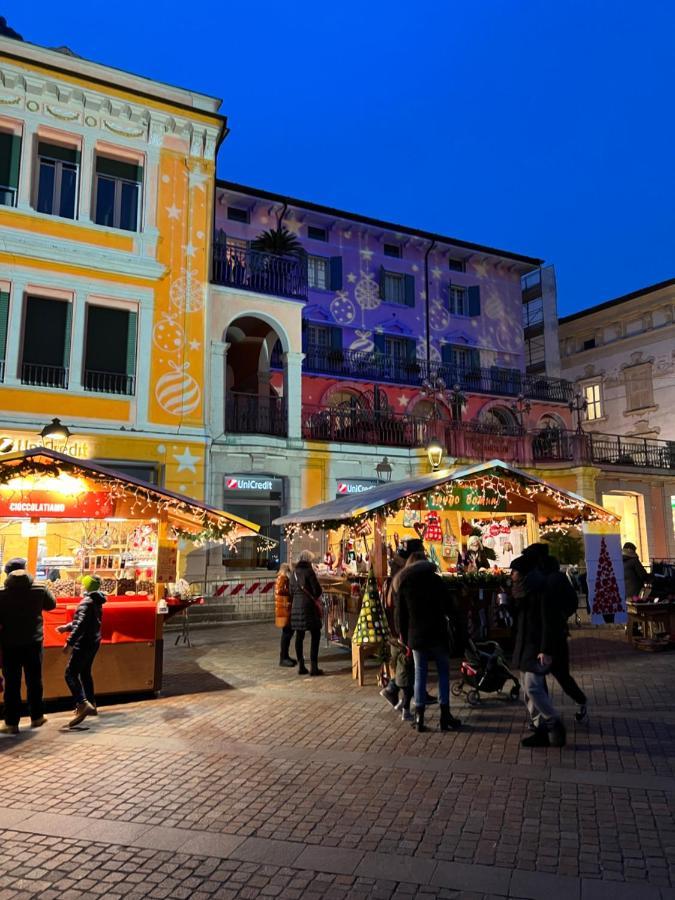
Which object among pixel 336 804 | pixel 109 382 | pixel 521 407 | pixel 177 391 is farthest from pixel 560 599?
pixel 521 407

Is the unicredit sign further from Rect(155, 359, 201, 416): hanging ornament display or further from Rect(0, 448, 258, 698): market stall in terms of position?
Rect(0, 448, 258, 698): market stall

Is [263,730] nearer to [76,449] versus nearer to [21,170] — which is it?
[76,449]

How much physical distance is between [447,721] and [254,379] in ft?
58.7

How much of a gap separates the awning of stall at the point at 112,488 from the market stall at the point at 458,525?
7.20 ft

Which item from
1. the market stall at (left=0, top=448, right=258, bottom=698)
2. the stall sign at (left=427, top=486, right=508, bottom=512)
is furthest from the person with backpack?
the market stall at (left=0, top=448, right=258, bottom=698)

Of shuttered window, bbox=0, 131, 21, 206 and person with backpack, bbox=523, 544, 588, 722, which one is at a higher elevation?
shuttered window, bbox=0, 131, 21, 206

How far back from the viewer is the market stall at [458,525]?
432 inches

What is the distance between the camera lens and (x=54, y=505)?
8.75 metres

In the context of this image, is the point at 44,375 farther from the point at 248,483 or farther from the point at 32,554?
the point at 32,554

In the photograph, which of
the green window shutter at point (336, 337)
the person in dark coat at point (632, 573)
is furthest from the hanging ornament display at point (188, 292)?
the person in dark coat at point (632, 573)

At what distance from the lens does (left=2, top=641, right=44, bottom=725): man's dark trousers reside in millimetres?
6945

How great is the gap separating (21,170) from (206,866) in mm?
17621

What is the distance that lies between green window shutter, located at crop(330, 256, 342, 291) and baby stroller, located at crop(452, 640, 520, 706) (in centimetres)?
2205

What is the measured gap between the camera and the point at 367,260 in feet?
95.2
